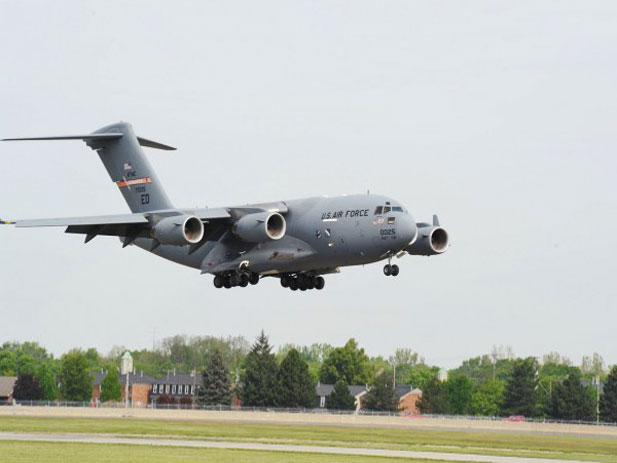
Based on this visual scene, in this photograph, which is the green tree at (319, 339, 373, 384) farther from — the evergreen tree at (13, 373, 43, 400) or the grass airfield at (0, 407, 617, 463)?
the grass airfield at (0, 407, 617, 463)

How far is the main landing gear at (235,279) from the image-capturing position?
44719 mm

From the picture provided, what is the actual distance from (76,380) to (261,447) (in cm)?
6976

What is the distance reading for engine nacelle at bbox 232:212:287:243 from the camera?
4262 cm

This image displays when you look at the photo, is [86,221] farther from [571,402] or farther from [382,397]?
[382,397]

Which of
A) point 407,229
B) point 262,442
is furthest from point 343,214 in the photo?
point 262,442

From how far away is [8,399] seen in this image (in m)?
114

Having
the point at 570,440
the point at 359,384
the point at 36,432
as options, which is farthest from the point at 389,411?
the point at 36,432

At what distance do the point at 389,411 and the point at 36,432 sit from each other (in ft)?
Result: 186

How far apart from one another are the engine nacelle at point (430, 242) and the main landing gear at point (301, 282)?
4449 mm

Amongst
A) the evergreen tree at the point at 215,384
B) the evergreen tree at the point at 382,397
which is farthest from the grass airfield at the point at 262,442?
the evergreen tree at the point at 382,397

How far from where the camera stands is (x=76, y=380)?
4417 inches

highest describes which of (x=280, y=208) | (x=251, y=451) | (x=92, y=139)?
(x=92, y=139)

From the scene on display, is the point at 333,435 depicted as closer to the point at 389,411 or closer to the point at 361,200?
the point at 361,200

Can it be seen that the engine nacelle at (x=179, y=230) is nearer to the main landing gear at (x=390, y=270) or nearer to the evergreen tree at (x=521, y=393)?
the main landing gear at (x=390, y=270)
